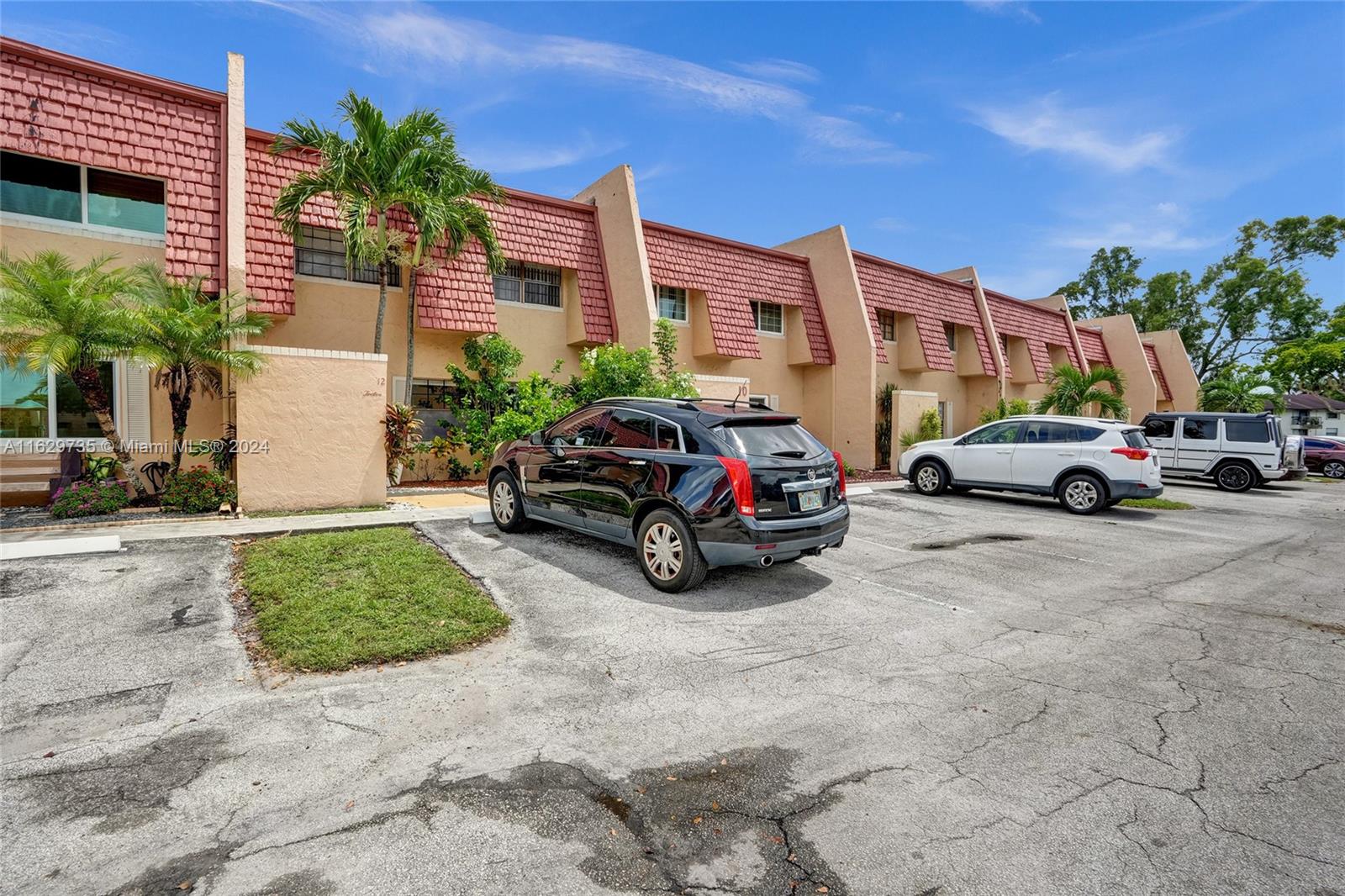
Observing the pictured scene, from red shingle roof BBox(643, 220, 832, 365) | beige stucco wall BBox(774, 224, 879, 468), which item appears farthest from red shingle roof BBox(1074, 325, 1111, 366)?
red shingle roof BBox(643, 220, 832, 365)

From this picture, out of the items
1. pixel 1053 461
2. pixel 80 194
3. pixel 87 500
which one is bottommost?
pixel 87 500

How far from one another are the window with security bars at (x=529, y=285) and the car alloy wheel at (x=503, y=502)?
300 inches

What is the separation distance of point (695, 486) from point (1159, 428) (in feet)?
57.5

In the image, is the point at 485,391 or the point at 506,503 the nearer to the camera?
the point at 506,503

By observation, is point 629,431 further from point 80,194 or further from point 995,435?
point 80,194

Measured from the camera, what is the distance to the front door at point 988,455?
12.4 meters

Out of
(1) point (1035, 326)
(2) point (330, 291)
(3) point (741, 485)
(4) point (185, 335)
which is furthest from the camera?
(1) point (1035, 326)

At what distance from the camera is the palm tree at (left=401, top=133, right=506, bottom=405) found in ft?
37.3

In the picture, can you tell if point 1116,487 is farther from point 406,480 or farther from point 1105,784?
point 406,480

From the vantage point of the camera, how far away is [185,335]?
870 cm

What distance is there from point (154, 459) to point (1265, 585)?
15.5 m

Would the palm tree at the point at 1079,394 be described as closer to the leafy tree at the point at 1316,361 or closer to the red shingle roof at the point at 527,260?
the red shingle roof at the point at 527,260

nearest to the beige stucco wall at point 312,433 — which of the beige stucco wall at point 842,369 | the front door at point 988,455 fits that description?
the front door at point 988,455

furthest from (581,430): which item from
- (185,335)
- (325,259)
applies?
(325,259)
